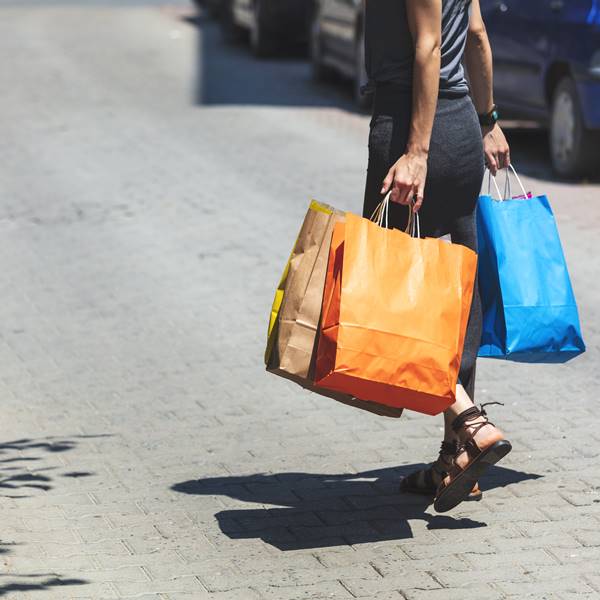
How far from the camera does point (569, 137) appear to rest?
12195 mm

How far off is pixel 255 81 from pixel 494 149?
14.1 m

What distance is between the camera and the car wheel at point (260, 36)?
21.6 m

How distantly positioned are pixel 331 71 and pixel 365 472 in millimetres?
14204

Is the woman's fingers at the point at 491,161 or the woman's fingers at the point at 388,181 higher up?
the woman's fingers at the point at 388,181

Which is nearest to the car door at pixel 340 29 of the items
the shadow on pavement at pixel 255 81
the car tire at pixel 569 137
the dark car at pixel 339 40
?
the dark car at pixel 339 40

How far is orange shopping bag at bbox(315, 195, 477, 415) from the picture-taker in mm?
4383

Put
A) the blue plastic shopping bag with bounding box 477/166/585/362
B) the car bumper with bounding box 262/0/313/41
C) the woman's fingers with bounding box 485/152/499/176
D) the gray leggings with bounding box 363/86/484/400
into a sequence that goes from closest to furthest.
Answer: the gray leggings with bounding box 363/86/484/400 → the blue plastic shopping bag with bounding box 477/166/585/362 → the woman's fingers with bounding box 485/152/499/176 → the car bumper with bounding box 262/0/313/41

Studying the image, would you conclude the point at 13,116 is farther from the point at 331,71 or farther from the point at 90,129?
the point at 331,71

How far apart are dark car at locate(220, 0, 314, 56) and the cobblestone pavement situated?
891 centimetres

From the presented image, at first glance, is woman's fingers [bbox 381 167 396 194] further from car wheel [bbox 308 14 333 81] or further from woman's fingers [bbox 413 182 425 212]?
car wheel [bbox 308 14 333 81]

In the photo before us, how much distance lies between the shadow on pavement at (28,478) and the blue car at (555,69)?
6688 mm

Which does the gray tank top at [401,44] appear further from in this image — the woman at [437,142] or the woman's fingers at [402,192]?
the woman's fingers at [402,192]

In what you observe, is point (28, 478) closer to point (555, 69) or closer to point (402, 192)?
point (402, 192)

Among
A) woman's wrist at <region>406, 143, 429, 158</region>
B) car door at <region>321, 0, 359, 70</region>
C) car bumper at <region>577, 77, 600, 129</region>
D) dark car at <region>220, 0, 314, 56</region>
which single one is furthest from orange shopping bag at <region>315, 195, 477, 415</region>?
dark car at <region>220, 0, 314, 56</region>
